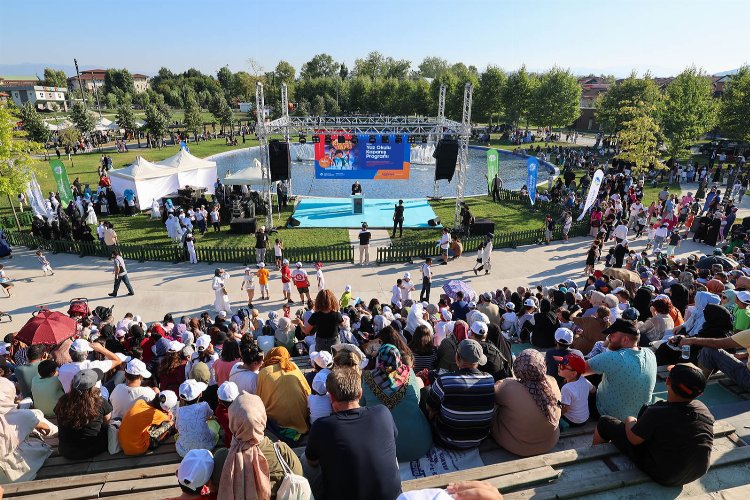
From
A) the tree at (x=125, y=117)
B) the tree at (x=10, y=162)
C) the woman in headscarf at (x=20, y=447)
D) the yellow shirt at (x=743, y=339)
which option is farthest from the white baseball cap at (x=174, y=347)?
the tree at (x=125, y=117)

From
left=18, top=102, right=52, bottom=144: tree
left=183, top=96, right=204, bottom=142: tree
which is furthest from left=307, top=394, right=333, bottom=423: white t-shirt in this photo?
left=183, top=96, right=204, bottom=142: tree

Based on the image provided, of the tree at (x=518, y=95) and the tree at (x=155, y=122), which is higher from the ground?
the tree at (x=518, y=95)

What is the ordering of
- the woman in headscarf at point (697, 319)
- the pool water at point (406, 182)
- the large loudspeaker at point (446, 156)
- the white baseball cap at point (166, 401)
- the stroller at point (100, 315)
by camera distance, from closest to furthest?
the white baseball cap at point (166, 401) → the woman in headscarf at point (697, 319) → the stroller at point (100, 315) → the large loudspeaker at point (446, 156) → the pool water at point (406, 182)

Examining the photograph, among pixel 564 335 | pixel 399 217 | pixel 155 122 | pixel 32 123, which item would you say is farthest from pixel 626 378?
pixel 155 122

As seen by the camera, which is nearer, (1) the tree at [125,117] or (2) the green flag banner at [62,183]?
(2) the green flag banner at [62,183]

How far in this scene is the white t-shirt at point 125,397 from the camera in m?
4.91

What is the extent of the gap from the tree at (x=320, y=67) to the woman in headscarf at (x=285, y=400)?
120 metres

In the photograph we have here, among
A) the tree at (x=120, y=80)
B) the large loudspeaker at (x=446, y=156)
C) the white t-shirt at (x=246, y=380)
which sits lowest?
the white t-shirt at (x=246, y=380)

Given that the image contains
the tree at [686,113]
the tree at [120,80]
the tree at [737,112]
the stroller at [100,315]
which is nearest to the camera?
the stroller at [100,315]

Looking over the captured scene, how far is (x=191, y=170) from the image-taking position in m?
23.8

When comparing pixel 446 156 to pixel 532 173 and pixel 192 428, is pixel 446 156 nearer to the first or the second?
pixel 532 173

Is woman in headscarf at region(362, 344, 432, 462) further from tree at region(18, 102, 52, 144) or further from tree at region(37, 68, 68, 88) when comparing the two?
tree at region(37, 68, 68, 88)

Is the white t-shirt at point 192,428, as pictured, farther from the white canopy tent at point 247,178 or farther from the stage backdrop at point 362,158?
the stage backdrop at point 362,158

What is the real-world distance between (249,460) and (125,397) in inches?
107
